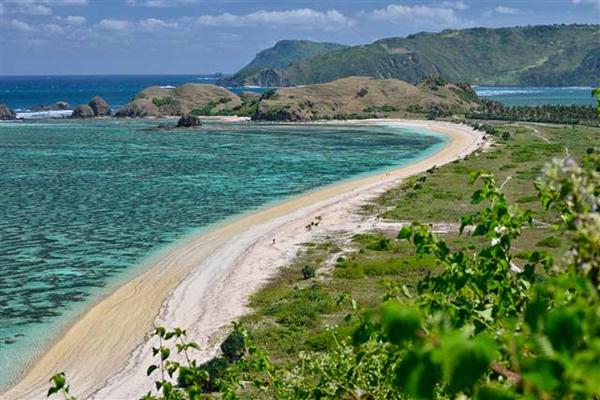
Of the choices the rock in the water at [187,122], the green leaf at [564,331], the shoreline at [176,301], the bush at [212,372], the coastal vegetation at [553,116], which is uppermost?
the green leaf at [564,331]

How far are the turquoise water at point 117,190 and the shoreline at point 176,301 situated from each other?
5.25 ft

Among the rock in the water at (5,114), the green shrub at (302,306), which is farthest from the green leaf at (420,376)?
the rock in the water at (5,114)

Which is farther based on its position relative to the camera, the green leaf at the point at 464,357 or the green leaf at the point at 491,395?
the green leaf at the point at 491,395

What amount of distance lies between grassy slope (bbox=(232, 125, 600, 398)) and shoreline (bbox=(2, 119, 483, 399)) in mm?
1915

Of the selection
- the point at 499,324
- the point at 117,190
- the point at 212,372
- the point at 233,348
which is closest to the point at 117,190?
the point at 117,190

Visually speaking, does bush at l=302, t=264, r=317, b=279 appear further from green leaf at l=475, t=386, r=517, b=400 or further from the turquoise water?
green leaf at l=475, t=386, r=517, b=400

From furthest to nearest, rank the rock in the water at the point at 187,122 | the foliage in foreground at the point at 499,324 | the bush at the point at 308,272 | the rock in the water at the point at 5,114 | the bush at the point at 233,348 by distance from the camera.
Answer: the rock in the water at the point at 5,114
the rock in the water at the point at 187,122
the bush at the point at 308,272
the bush at the point at 233,348
the foliage in foreground at the point at 499,324

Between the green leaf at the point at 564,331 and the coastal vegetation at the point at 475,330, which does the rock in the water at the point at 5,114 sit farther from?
the green leaf at the point at 564,331

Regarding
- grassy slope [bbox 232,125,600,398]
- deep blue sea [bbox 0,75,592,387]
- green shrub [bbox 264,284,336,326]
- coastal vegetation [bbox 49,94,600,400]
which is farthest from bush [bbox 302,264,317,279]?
deep blue sea [bbox 0,75,592,387]

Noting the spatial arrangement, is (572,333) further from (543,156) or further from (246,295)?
(543,156)

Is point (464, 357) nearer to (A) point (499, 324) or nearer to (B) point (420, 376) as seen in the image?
(B) point (420, 376)

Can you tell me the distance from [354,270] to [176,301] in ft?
34.3

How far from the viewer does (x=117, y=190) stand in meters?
71.8

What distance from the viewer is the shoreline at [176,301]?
26.6 m
